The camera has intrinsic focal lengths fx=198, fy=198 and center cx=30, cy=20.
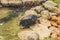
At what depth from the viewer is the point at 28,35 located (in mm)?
11859

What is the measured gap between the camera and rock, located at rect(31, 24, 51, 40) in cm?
1199

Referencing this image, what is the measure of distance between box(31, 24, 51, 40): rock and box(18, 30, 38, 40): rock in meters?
0.32

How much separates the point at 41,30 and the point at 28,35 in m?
1.06

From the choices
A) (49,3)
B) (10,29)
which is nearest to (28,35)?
(10,29)

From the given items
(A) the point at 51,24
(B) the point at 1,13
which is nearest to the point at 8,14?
(B) the point at 1,13

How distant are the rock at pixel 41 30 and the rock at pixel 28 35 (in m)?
0.32

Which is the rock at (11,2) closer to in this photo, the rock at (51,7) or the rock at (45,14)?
the rock at (51,7)

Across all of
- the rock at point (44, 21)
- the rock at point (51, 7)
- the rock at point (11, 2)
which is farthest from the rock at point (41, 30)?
the rock at point (11, 2)

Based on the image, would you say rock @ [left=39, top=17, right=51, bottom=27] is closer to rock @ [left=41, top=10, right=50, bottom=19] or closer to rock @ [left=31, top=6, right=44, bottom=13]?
rock @ [left=41, top=10, right=50, bottom=19]

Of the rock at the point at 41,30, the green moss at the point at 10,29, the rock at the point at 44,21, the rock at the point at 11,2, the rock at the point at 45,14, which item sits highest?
the rock at the point at 11,2

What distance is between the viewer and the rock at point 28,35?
38.3 ft

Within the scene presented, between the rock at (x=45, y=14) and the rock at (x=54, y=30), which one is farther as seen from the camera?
the rock at (x=45, y=14)

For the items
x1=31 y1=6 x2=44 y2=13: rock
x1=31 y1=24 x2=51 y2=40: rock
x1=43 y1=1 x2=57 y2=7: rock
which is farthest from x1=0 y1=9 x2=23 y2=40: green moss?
x1=43 y1=1 x2=57 y2=7: rock

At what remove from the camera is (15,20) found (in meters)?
14.4
